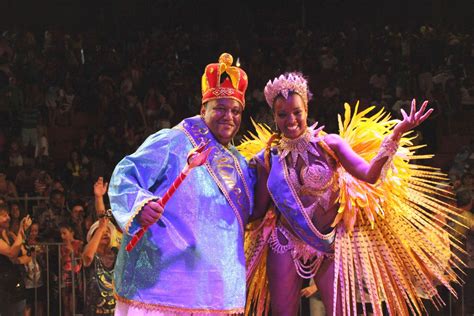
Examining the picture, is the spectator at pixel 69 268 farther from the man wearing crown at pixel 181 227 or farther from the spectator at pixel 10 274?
the man wearing crown at pixel 181 227

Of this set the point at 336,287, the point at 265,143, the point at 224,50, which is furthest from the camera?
the point at 224,50

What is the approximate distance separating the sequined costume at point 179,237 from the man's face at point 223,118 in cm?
13

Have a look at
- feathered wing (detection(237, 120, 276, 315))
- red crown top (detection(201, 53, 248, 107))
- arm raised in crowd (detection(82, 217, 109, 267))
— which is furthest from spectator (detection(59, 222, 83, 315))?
red crown top (detection(201, 53, 248, 107))

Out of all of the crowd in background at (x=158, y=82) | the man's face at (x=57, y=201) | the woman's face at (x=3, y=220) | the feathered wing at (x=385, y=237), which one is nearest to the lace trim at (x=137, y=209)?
the feathered wing at (x=385, y=237)

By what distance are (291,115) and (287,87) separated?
0.15 m

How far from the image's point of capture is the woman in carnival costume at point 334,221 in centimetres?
423

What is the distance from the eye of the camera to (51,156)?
11.3m

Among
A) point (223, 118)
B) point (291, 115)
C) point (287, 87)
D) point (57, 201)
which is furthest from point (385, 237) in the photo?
point (57, 201)

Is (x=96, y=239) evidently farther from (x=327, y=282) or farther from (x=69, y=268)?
(x=327, y=282)

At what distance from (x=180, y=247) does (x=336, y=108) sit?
26.9 feet

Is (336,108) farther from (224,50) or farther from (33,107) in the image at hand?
(33,107)

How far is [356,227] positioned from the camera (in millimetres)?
4375

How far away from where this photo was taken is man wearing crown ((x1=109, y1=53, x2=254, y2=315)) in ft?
12.3

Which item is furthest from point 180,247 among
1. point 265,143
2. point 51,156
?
point 51,156
